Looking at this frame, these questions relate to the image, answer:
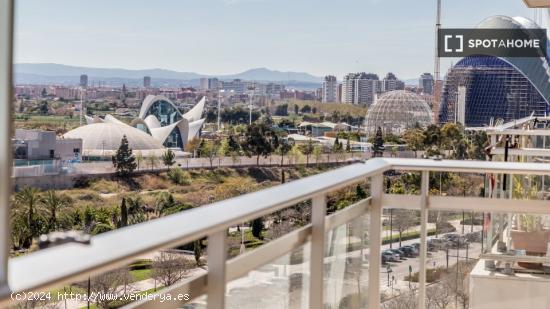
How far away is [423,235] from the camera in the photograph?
186 cm

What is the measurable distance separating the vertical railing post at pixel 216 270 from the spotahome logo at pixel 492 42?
68.9 ft

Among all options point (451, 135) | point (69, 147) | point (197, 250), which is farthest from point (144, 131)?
point (197, 250)

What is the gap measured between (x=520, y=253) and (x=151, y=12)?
25611 mm

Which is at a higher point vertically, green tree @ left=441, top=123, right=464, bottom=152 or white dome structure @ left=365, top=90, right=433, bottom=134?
white dome structure @ left=365, top=90, right=433, bottom=134

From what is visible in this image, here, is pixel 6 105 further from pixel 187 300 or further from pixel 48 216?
pixel 48 216

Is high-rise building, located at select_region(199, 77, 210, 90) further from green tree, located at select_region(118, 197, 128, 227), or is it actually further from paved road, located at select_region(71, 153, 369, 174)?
green tree, located at select_region(118, 197, 128, 227)

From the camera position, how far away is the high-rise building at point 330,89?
2045cm

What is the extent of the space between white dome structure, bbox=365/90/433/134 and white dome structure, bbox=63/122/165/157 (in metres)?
5.94

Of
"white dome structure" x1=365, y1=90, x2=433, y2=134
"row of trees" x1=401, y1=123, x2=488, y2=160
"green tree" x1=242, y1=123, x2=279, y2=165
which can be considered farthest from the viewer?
"white dome structure" x1=365, y1=90, x2=433, y2=134

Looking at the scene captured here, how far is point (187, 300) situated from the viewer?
79 centimetres

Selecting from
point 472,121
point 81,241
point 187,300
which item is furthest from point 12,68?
point 472,121

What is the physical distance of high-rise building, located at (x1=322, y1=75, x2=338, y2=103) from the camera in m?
20.5

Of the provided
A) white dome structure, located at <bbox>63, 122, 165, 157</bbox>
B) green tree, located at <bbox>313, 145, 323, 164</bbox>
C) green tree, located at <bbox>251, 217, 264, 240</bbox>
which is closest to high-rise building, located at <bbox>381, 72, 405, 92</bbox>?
green tree, located at <bbox>313, 145, 323, 164</bbox>

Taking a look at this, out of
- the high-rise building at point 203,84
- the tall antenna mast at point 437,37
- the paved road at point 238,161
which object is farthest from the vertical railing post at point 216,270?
the tall antenna mast at point 437,37
